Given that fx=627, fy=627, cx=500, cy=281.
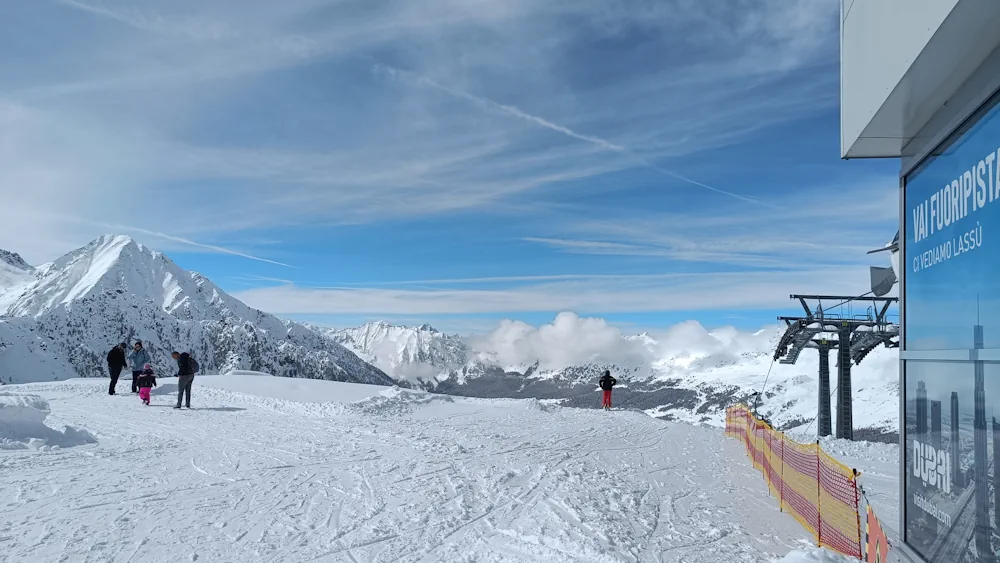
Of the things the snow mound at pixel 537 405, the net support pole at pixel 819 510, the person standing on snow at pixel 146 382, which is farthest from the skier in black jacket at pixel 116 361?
the net support pole at pixel 819 510

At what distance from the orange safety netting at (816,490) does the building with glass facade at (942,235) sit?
5.70 feet

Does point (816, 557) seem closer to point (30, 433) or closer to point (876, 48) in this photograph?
point (876, 48)

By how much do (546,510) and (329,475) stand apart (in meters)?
3.66

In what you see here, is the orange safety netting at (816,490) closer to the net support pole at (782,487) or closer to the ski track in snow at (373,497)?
the net support pole at (782,487)

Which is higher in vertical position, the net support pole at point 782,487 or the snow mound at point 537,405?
the net support pole at point 782,487

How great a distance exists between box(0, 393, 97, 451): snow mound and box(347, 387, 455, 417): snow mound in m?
7.47

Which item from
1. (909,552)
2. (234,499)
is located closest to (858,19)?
(909,552)

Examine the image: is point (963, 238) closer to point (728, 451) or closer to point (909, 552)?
point (909, 552)

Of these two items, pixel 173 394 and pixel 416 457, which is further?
pixel 173 394

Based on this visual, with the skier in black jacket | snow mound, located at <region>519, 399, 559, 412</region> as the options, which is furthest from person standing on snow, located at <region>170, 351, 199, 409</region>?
snow mound, located at <region>519, 399, 559, 412</region>

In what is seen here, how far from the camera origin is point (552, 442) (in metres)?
14.4

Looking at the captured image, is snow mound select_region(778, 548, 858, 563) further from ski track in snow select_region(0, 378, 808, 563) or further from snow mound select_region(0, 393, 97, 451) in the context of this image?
snow mound select_region(0, 393, 97, 451)

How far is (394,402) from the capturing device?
20125 mm

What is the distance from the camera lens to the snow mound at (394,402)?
18.9 m
